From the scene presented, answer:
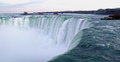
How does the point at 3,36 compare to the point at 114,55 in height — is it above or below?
below

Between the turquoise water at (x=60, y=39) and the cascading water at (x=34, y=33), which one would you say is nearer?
the turquoise water at (x=60, y=39)

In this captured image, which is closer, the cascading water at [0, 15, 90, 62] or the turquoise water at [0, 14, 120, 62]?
the turquoise water at [0, 14, 120, 62]

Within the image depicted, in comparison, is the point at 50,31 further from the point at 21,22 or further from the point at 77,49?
the point at 77,49

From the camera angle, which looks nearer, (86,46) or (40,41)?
(86,46)

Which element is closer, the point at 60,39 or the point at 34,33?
the point at 60,39

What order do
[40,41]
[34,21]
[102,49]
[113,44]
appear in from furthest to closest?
[34,21]
[40,41]
[113,44]
[102,49]

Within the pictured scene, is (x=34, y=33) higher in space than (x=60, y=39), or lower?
lower

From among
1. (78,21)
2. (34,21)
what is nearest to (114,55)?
(78,21)

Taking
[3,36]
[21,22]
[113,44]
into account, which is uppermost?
[113,44]

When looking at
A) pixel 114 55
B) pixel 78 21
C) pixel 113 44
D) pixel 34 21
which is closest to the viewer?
pixel 114 55

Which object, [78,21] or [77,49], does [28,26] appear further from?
[77,49]
